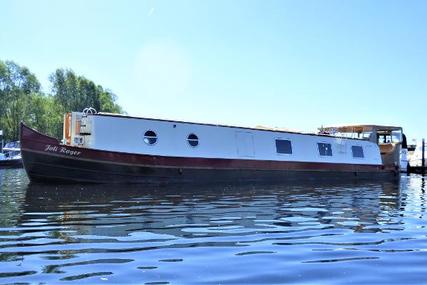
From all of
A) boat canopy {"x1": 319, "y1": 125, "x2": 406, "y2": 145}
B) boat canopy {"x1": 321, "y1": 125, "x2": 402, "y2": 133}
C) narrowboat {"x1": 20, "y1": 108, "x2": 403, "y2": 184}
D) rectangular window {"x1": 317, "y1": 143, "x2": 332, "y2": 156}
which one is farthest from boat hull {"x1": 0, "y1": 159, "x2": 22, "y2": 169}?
rectangular window {"x1": 317, "y1": 143, "x2": 332, "y2": 156}

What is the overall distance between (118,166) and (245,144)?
6.59 metres

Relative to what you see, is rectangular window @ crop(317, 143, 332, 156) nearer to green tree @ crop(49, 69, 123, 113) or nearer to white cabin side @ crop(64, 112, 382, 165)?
white cabin side @ crop(64, 112, 382, 165)

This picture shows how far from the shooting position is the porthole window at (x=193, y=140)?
2183cm

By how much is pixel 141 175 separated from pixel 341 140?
13.4 meters

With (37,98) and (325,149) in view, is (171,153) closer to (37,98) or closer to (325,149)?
(325,149)

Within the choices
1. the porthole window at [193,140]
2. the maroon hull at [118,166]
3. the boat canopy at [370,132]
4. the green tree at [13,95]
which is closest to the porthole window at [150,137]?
the maroon hull at [118,166]

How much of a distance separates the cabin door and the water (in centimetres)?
937

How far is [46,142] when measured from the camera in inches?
739

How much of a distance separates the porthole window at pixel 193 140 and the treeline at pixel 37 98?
5318 centimetres

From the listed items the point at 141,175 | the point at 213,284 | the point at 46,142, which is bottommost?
the point at 213,284

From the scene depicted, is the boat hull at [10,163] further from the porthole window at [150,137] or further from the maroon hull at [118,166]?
the porthole window at [150,137]

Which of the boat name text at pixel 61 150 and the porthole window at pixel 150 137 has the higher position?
the porthole window at pixel 150 137

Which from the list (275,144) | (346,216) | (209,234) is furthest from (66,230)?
(275,144)

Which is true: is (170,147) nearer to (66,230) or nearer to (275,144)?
(275,144)
